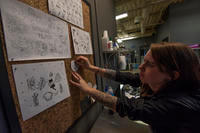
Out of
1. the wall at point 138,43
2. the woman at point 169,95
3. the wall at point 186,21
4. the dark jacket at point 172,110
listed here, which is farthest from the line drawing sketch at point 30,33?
the wall at point 138,43

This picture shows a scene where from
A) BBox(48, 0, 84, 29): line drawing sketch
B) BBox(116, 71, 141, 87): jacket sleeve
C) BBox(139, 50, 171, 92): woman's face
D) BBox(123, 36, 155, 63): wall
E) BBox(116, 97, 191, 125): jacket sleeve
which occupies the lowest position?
BBox(116, 97, 191, 125): jacket sleeve

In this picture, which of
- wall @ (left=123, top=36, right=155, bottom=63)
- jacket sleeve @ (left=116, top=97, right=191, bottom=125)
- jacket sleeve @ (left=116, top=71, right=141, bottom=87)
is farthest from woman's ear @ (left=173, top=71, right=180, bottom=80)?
wall @ (left=123, top=36, right=155, bottom=63)

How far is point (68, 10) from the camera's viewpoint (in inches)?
20.7

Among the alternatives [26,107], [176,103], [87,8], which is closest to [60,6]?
[87,8]

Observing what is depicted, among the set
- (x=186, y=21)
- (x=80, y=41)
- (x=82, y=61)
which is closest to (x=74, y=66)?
(x=82, y=61)

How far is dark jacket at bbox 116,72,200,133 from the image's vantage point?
0.39 m

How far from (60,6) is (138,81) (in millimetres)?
864

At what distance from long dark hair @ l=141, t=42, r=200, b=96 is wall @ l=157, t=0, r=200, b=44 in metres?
3.26

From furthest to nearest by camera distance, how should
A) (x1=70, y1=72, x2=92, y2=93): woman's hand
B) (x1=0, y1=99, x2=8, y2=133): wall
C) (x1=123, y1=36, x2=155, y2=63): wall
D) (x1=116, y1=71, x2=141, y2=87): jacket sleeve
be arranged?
(x1=123, y1=36, x2=155, y2=63): wall < (x1=116, y1=71, x2=141, y2=87): jacket sleeve < (x1=70, y1=72, x2=92, y2=93): woman's hand < (x1=0, y1=99, x2=8, y2=133): wall

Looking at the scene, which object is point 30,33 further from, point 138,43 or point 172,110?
point 138,43

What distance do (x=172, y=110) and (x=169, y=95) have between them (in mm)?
79

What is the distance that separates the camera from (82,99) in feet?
2.08

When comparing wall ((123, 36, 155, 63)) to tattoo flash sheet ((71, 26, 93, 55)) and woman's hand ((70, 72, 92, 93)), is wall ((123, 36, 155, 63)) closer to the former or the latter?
tattoo flash sheet ((71, 26, 93, 55))

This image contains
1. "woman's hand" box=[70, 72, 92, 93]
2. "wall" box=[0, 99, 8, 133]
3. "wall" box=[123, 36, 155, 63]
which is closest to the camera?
"wall" box=[0, 99, 8, 133]
